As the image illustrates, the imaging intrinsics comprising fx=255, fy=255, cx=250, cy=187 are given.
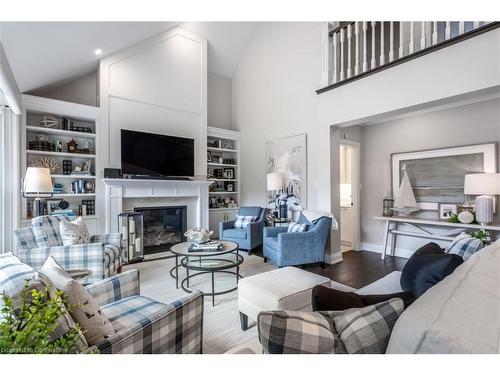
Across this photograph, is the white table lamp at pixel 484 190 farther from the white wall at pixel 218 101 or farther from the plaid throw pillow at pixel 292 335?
the white wall at pixel 218 101

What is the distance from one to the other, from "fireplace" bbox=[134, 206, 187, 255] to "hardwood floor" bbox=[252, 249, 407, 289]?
5.28ft

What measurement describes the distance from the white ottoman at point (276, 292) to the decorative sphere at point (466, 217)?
2.53 m

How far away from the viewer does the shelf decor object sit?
154 inches

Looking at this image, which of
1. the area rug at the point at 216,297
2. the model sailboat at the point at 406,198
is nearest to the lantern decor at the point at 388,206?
the model sailboat at the point at 406,198

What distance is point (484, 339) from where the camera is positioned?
715mm

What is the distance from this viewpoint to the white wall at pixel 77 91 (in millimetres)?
4020

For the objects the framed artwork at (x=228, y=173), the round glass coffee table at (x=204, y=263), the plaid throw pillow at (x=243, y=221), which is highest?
the framed artwork at (x=228, y=173)

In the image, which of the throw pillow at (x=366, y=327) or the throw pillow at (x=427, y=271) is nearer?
the throw pillow at (x=366, y=327)

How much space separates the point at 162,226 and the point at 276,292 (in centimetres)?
353

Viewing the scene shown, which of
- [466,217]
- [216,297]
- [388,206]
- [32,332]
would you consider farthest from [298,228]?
[32,332]

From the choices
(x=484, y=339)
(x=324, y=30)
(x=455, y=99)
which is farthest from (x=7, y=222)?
(x=455, y=99)

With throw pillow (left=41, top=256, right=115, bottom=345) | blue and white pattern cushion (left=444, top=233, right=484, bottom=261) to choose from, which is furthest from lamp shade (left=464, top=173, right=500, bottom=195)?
throw pillow (left=41, top=256, right=115, bottom=345)
